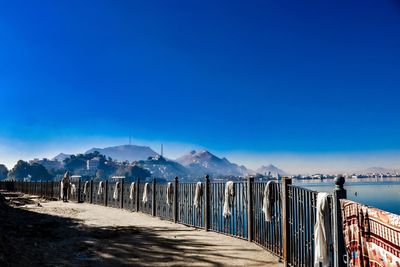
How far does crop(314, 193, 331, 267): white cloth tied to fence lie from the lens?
4898mm

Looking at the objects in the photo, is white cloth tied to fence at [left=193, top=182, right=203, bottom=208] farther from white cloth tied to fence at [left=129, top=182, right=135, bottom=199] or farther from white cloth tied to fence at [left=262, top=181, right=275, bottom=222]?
white cloth tied to fence at [left=129, top=182, right=135, bottom=199]

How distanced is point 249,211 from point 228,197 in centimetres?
133

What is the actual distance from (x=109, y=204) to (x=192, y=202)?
42.4ft

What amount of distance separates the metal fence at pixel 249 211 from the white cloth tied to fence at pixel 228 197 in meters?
0.07

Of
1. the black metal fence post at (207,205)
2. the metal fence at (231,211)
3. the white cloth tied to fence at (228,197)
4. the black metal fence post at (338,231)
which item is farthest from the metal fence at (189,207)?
the black metal fence post at (338,231)

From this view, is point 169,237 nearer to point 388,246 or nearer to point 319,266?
point 319,266

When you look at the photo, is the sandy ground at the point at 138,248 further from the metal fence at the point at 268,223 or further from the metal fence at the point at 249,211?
the metal fence at the point at 249,211

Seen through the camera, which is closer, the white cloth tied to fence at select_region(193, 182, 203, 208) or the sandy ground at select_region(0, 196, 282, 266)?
the sandy ground at select_region(0, 196, 282, 266)

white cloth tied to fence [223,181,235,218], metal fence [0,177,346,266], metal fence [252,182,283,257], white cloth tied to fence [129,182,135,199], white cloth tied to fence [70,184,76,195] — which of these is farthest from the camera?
white cloth tied to fence [70,184,76,195]

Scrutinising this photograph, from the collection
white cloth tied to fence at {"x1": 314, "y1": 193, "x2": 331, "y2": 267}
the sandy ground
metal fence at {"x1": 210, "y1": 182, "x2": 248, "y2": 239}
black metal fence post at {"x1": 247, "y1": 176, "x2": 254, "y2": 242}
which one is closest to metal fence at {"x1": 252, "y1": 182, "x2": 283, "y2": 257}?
black metal fence post at {"x1": 247, "y1": 176, "x2": 254, "y2": 242}

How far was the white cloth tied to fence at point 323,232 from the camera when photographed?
490 centimetres

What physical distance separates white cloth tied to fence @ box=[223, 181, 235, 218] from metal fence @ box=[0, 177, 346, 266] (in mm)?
73

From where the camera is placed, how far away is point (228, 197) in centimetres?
1107

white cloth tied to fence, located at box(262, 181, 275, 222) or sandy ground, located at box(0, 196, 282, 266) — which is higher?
white cloth tied to fence, located at box(262, 181, 275, 222)
